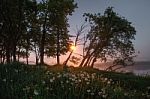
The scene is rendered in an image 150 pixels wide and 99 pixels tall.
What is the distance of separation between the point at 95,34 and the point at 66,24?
17.2 feet

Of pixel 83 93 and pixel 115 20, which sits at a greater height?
pixel 115 20

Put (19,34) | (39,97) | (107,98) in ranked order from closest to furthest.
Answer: (39,97), (107,98), (19,34)

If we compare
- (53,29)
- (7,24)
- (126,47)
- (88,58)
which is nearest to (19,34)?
(7,24)

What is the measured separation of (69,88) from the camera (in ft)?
43.5

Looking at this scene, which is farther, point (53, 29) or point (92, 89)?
point (53, 29)

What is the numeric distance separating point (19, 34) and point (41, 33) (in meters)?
5.42

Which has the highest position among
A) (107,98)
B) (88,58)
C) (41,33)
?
(41,33)

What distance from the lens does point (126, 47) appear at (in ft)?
213

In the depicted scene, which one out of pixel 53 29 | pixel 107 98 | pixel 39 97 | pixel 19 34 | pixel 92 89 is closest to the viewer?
pixel 39 97

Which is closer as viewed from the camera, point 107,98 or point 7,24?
point 107,98

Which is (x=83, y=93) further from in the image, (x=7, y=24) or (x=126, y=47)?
(x=126, y=47)

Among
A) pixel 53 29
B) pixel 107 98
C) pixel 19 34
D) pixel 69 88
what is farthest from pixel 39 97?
pixel 53 29

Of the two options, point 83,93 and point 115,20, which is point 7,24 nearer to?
point 115,20

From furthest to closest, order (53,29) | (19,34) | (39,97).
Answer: (53,29) → (19,34) → (39,97)
